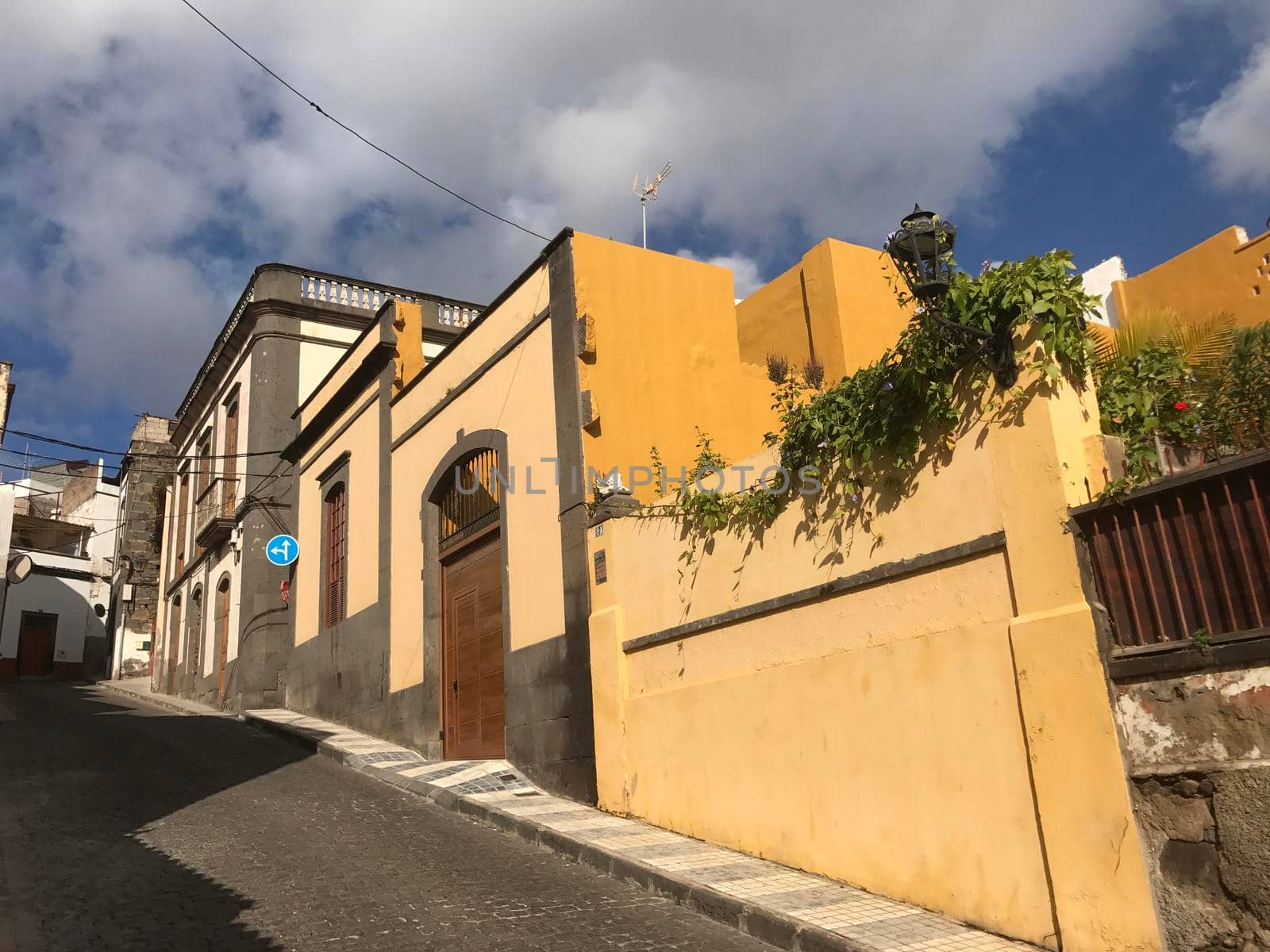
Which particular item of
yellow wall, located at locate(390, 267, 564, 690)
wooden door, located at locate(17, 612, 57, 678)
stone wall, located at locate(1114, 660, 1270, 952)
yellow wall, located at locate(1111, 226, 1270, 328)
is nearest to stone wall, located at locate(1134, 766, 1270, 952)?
stone wall, located at locate(1114, 660, 1270, 952)

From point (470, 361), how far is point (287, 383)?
8495mm

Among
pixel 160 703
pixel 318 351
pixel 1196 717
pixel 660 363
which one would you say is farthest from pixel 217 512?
pixel 1196 717

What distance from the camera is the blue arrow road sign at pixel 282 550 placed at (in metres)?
16.9

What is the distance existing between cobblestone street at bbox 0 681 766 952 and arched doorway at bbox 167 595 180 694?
13.7 meters

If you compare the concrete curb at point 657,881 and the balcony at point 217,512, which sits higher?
the balcony at point 217,512

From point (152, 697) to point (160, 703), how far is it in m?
1.40

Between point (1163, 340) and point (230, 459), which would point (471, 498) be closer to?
point (1163, 340)

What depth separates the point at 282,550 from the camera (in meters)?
16.9

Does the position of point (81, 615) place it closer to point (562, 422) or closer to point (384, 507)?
point (384, 507)

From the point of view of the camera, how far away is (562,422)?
31.7 feet

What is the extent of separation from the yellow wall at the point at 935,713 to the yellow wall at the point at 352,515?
747 centimetres

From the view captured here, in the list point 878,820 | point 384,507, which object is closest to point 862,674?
point 878,820

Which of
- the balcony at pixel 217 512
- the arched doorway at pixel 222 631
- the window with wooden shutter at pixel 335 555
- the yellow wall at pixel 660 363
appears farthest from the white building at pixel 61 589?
the yellow wall at pixel 660 363

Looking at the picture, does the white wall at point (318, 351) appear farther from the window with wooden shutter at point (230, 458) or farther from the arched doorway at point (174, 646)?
the arched doorway at point (174, 646)
